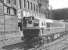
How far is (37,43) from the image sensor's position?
14.3 m

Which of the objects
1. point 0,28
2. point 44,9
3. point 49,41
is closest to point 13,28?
point 0,28

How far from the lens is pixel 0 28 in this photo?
18688 mm

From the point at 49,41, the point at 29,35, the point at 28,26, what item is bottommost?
the point at 49,41

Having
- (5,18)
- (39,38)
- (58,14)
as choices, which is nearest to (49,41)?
(39,38)

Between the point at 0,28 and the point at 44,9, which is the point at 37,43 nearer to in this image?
the point at 0,28

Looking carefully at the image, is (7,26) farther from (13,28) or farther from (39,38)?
(39,38)

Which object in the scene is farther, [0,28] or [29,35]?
[0,28]

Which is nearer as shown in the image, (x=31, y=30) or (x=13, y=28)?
(x=31, y=30)

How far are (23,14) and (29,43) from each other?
777 inches

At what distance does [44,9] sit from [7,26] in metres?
40.2

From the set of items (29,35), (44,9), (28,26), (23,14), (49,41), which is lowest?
(49,41)

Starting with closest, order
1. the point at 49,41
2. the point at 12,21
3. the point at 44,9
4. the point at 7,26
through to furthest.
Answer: the point at 49,41, the point at 7,26, the point at 12,21, the point at 44,9

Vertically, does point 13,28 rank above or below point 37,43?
above

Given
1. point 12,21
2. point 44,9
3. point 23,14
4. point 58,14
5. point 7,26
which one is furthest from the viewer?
point 58,14
